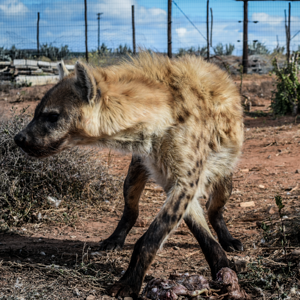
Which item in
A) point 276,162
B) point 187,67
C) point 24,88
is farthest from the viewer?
point 24,88

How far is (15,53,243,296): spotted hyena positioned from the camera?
2479 millimetres

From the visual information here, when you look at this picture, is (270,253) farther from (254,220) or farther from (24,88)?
(24,88)

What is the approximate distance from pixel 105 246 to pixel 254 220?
1.52 metres

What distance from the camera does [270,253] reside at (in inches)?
120

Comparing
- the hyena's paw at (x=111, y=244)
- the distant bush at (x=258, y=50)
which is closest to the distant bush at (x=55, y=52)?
the distant bush at (x=258, y=50)

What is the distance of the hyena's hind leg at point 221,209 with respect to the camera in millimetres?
3383

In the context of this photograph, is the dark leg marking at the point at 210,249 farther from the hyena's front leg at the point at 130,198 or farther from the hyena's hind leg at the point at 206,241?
the hyena's front leg at the point at 130,198

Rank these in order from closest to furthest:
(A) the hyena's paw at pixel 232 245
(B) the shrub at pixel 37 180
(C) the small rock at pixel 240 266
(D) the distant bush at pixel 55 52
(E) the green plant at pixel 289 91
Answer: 1. (C) the small rock at pixel 240 266
2. (A) the hyena's paw at pixel 232 245
3. (B) the shrub at pixel 37 180
4. (E) the green plant at pixel 289 91
5. (D) the distant bush at pixel 55 52

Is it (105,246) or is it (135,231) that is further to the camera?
(135,231)

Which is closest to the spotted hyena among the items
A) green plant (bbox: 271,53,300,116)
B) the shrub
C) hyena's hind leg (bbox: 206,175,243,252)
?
hyena's hind leg (bbox: 206,175,243,252)

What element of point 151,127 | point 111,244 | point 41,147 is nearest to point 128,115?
point 151,127

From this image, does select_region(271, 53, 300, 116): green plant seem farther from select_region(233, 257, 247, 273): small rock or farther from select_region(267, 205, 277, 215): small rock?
select_region(233, 257, 247, 273): small rock

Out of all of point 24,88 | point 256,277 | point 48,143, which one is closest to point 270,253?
point 256,277

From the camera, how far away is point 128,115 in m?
2.49
